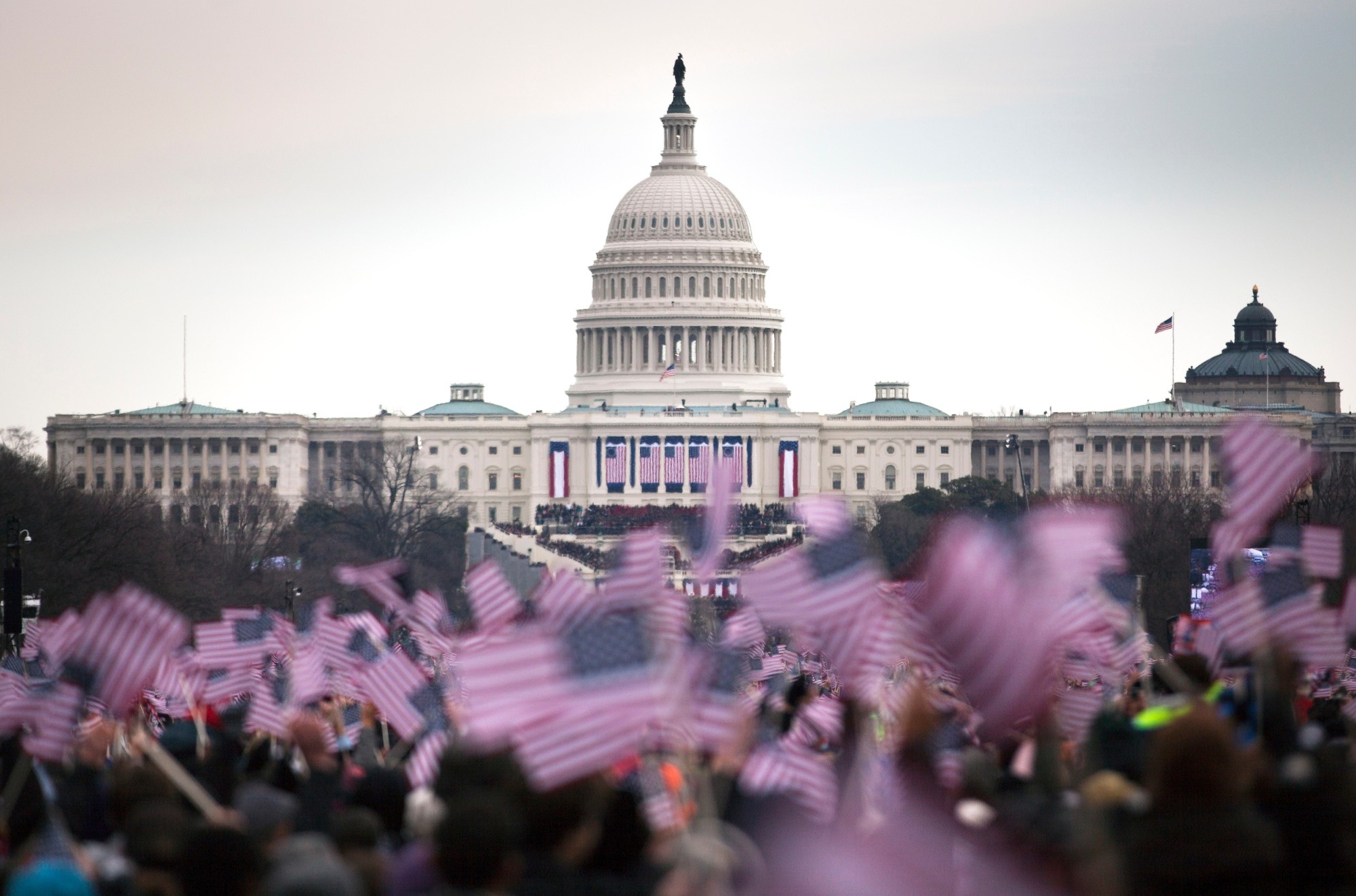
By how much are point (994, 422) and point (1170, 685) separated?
6727 inches

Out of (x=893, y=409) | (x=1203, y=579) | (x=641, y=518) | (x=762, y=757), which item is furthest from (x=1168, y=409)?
(x=762, y=757)

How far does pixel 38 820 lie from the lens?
694 inches

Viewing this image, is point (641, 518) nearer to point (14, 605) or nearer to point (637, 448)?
point (637, 448)

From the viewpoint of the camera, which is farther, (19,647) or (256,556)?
(256,556)

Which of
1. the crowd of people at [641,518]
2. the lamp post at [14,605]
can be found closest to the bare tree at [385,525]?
the crowd of people at [641,518]

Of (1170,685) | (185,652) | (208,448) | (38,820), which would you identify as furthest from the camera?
(208,448)

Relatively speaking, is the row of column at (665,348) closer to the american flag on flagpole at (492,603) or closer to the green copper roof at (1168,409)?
the green copper roof at (1168,409)

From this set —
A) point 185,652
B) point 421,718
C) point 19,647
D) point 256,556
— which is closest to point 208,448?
point 256,556

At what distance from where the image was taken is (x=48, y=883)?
13039mm

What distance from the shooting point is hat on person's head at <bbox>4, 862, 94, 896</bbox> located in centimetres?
1300

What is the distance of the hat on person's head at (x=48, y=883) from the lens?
1300 centimetres

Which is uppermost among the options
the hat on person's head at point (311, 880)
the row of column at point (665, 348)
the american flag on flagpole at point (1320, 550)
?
the row of column at point (665, 348)

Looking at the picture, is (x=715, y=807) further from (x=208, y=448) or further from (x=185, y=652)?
(x=208, y=448)

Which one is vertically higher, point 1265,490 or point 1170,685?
point 1265,490
